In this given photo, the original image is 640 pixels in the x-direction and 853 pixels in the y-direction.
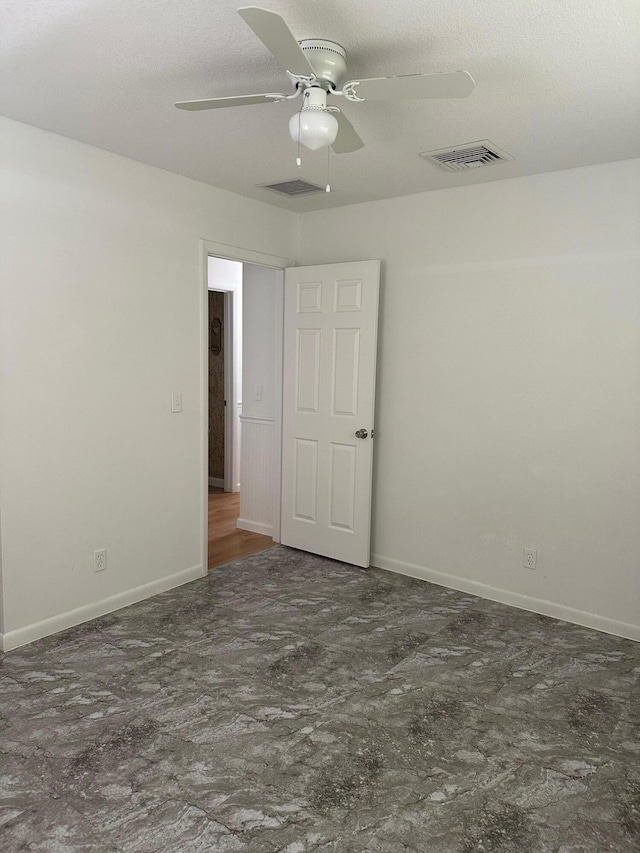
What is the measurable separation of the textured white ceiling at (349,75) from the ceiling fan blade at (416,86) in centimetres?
20

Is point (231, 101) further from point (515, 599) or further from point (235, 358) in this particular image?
point (235, 358)

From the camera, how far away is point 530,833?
200 centimetres

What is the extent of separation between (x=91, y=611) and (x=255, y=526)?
6.26 feet

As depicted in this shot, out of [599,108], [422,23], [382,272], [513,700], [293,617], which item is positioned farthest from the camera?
[382,272]

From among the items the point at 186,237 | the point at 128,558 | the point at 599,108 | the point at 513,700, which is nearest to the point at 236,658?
the point at 128,558

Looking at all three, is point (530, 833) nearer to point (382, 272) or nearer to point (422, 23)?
point (422, 23)

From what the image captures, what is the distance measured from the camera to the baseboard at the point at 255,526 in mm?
5125

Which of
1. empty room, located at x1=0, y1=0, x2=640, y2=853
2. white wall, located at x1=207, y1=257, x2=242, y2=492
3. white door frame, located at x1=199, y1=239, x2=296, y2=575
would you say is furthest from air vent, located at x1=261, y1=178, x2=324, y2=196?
white wall, located at x1=207, y1=257, x2=242, y2=492

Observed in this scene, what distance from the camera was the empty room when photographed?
206cm

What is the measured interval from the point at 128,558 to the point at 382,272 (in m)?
2.49

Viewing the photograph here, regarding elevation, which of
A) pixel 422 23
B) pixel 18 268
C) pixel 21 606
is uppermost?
pixel 422 23

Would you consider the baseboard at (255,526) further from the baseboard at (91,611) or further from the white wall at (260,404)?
the baseboard at (91,611)

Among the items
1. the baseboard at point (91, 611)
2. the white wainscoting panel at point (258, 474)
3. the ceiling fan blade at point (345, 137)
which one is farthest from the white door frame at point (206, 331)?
the ceiling fan blade at point (345, 137)

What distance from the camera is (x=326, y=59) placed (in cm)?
211
